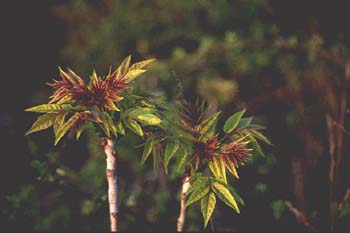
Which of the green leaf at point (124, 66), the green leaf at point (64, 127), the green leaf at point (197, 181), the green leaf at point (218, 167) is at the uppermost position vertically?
the green leaf at point (124, 66)

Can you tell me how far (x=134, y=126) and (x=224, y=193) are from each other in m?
0.36

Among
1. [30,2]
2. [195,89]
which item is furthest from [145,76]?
[30,2]

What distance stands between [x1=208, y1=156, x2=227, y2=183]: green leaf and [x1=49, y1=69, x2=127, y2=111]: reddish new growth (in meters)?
0.37

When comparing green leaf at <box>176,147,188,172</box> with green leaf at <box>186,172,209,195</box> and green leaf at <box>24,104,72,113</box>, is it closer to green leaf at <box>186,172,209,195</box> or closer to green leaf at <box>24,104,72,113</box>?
green leaf at <box>186,172,209,195</box>

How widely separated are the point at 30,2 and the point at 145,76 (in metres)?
2.19

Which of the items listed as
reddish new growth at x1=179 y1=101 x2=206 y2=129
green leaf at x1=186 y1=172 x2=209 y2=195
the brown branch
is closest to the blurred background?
the brown branch

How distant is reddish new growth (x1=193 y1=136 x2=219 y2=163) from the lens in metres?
1.79

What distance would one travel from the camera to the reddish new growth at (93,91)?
1.70 metres

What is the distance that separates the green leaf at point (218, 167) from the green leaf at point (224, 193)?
3 centimetres

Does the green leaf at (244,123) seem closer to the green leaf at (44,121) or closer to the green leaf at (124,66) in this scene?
the green leaf at (124,66)

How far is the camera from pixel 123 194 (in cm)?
286

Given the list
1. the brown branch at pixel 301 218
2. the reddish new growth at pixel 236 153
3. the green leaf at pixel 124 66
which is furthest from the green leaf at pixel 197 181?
the brown branch at pixel 301 218

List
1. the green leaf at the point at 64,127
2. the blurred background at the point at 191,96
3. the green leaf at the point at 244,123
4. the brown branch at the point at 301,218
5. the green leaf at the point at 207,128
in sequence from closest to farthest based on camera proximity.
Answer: the green leaf at the point at 64,127 → the green leaf at the point at 207,128 → the green leaf at the point at 244,123 → the brown branch at the point at 301,218 → the blurred background at the point at 191,96

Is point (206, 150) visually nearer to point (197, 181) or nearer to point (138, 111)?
point (197, 181)
